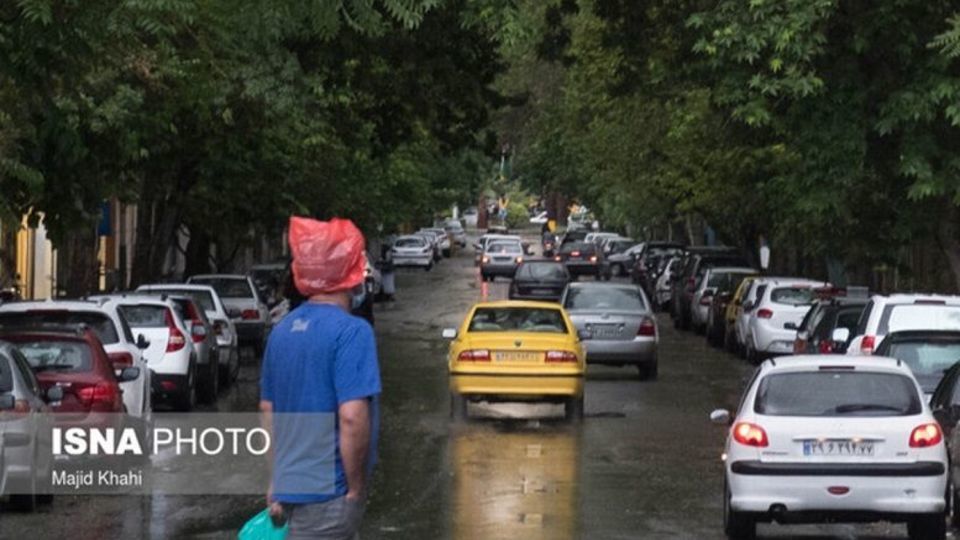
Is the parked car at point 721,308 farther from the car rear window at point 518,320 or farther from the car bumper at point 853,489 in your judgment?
the car bumper at point 853,489

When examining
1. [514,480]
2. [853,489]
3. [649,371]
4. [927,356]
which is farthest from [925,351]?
[649,371]

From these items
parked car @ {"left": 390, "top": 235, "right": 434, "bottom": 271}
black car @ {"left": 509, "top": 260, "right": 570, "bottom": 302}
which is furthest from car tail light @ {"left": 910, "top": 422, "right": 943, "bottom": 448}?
parked car @ {"left": 390, "top": 235, "right": 434, "bottom": 271}

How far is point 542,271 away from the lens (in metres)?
56.4

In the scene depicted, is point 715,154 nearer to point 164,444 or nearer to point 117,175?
point 117,175

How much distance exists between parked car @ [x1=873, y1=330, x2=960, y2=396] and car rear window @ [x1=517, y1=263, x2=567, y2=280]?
113 feet

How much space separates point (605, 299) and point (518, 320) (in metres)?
7.60

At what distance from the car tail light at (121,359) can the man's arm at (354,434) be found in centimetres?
1486

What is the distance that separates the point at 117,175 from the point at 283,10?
27.8 feet

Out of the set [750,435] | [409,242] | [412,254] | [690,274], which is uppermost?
[750,435]

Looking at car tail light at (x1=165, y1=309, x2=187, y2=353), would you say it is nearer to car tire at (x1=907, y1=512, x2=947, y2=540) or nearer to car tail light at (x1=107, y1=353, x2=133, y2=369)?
car tail light at (x1=107, y1=353, x2=133, y2=369)

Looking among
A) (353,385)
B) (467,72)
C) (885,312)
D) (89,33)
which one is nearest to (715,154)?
(467,72)

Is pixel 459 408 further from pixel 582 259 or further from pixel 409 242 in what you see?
pixel 409 242

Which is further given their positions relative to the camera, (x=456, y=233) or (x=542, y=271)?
(x=456, y=233)

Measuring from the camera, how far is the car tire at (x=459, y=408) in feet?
87.5
